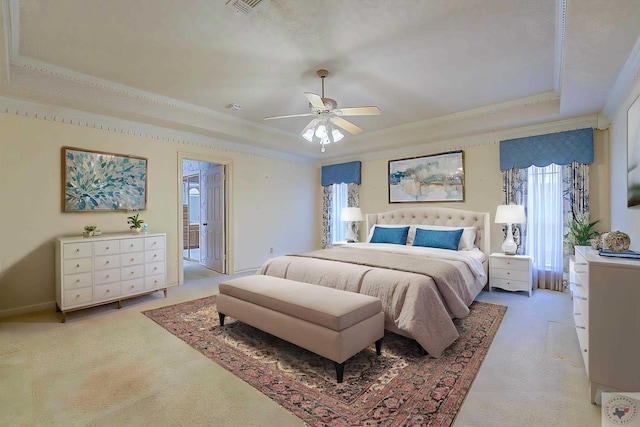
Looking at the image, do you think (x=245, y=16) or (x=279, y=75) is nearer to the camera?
(x=245, y=16)

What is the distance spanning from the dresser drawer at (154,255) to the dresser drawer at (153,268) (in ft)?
0.19

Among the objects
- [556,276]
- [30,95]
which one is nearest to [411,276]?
[556,276]

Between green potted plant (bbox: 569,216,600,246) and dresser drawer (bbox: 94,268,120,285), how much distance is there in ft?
19.6

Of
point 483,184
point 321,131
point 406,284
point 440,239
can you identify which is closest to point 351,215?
point 440,239

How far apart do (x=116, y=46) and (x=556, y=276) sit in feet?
20.2

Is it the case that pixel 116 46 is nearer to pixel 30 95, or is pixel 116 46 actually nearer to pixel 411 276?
pixel 30 95

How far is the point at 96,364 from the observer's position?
2.38 meters

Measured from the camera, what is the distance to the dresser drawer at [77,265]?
336cm

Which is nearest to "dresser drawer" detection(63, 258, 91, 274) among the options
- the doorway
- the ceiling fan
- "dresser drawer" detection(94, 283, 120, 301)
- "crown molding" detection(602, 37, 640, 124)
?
"dresser drawer" detection(94, 283, 120, 301)

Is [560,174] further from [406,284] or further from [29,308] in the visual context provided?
[29,308]

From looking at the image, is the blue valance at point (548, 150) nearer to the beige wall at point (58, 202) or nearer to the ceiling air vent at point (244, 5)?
the ceiling air vent at point (244, 5)

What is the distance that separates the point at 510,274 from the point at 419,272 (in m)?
2.29

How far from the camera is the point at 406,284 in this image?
261cm

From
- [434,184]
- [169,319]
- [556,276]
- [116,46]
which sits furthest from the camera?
[434,184]
